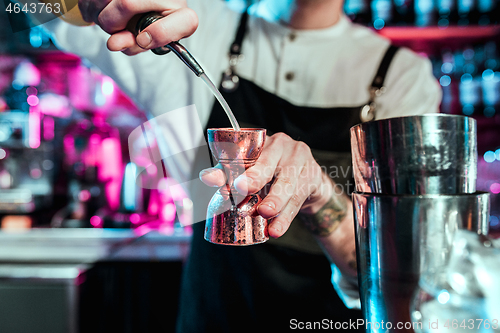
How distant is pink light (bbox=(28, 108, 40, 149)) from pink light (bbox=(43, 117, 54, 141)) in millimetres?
38

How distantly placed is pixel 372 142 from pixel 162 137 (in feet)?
2.34

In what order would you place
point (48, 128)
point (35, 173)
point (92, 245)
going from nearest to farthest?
point (92, 245), point (35, 173), point (48, 128)

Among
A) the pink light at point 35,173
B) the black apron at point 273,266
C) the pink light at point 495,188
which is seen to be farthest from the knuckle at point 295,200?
the pink light at point 35,173

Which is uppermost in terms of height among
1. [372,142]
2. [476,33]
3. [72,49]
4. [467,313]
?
[476,33]

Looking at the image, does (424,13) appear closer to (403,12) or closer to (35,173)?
(403,12)

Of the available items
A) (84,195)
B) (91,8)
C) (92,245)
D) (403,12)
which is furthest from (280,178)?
(403,12)

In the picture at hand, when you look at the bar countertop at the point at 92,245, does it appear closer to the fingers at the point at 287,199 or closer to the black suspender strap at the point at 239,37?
the black suspender strap at the point at 239,37

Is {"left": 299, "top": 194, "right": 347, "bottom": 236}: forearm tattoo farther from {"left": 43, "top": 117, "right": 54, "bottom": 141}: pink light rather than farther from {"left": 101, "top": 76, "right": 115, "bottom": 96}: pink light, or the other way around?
{"left": 43, "top": 117, "right": 54, "bottom": 141}: pink light

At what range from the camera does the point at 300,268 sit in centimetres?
87

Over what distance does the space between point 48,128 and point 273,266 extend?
2054 millimetres

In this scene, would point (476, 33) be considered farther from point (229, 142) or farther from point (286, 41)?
point (229, 142)

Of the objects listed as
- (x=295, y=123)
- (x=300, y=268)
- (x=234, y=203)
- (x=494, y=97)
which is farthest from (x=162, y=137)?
(x=494, y=97)

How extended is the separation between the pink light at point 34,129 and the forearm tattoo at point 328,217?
7.25ft

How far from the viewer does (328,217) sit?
562mm
